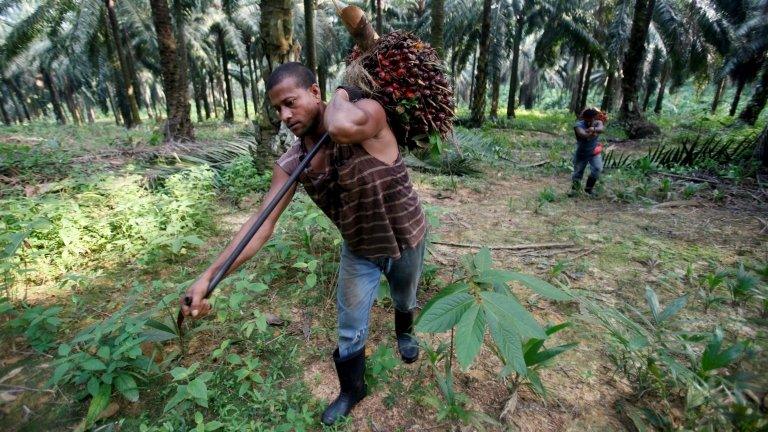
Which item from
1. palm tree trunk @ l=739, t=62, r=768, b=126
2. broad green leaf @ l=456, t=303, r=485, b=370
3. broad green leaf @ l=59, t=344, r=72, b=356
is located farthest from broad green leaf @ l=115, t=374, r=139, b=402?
palm tree trunk @ l=739, t=62, r=768, b=126

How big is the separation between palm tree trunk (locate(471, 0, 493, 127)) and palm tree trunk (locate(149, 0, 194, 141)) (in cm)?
931

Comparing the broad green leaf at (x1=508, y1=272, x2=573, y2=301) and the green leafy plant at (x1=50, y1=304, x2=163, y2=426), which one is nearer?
the broad green leaf at (x1=508, y1=272, x2=573, y2=301)

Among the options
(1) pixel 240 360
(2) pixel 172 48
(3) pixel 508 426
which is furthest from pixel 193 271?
(2) pixel 172 48

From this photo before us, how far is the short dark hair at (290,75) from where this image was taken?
1.78 m

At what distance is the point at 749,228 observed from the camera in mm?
4586

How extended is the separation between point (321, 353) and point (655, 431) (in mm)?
2045

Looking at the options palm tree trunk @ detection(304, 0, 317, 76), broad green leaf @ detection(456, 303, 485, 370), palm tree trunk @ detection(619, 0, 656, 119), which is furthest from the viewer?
palm tree trunk @ detection(619, 0, 656, 119)

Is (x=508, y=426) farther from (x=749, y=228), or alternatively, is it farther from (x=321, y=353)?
(x=749, y=228)

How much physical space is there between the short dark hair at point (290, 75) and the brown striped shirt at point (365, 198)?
330mm

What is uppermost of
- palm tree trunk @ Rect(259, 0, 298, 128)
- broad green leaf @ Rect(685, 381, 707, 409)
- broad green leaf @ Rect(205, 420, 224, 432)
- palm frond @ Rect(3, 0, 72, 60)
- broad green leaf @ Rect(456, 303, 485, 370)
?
palm frond @ Rect(3, 0, 72, 60)

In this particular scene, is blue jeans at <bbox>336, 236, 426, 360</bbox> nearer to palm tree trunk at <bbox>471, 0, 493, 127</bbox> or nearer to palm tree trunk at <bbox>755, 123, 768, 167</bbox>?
palm tree trunk at <bbox>755, 123, 768, 167</bbox>

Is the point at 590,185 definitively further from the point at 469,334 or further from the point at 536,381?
the point at 469,334

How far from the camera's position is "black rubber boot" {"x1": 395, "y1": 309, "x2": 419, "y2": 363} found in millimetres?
2545

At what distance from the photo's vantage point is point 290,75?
5.90 ft
